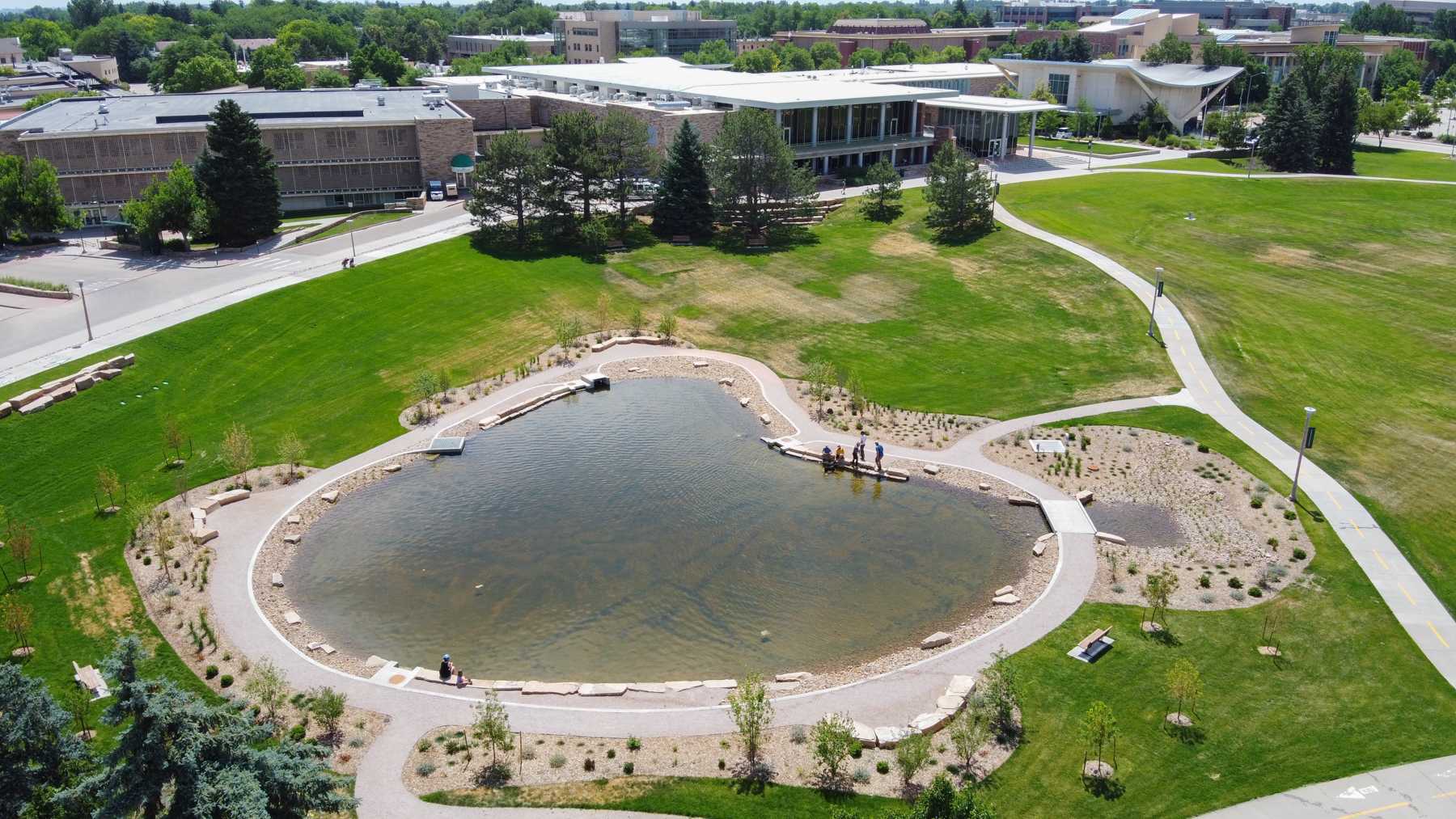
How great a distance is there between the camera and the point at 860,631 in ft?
104

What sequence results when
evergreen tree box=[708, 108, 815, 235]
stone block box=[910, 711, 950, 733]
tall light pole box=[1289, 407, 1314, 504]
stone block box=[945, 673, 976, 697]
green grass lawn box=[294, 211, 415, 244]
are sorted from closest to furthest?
stone block box=[910, 711, 950, 733]
stone block box=[945, 673, 976, 697]
tall light pole box=[1289, 407, 1314, 504]
evergreen tree box=[708, 108, 815, 235]
green grass lawn box=[294, 211, 415, 244]

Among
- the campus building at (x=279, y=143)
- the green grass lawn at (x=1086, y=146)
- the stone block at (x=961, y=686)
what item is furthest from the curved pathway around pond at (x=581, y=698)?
the green grass lawn at (x=1086, y=146)

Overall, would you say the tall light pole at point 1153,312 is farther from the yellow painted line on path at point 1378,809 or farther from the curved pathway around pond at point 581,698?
the yellow painted line on path at point 1378,809

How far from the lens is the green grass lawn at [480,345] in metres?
38.9

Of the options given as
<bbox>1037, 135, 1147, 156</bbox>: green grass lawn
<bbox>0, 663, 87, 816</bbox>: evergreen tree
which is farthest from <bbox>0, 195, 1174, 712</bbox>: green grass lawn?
<bbox>1037, 135, 1147, 156</bbox>: green grass lawn

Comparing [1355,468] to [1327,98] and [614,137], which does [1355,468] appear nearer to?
[614,137]

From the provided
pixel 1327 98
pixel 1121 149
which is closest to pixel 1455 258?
pixel 1327 98

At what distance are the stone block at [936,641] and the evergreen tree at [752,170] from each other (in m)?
43.5


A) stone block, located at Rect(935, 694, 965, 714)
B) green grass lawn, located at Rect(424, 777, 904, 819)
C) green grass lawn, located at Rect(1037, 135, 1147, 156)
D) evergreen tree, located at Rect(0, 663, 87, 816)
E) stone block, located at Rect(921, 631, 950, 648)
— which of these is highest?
green grass lawn, located at Rect(1037, 135, 1147, 156)

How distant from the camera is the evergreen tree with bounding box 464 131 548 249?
6576cm

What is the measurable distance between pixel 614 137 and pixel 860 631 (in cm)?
4684

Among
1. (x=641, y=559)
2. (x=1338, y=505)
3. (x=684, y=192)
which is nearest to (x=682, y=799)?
(x=641, y=559)

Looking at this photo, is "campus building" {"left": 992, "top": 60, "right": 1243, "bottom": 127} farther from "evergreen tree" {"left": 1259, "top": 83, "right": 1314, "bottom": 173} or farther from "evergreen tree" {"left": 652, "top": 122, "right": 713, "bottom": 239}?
"evergreen tree" {"left": 652, "top": 122, "right": 713, "bottom": 239}

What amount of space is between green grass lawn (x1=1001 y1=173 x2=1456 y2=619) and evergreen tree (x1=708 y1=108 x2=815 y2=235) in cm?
1742
